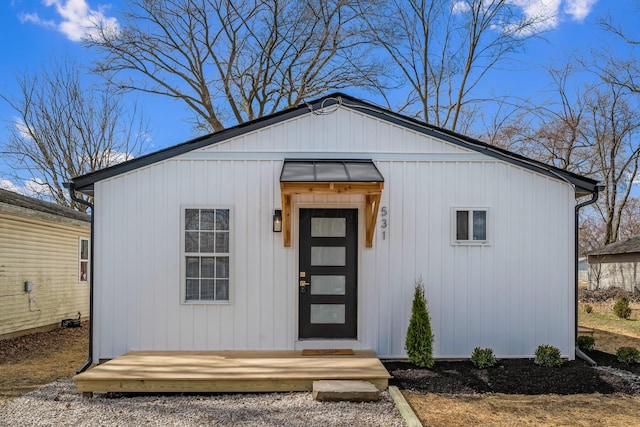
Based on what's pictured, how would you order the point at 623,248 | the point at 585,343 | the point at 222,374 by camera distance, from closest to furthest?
the point at 222,374 → the point at 585,343 → the point at 623,248

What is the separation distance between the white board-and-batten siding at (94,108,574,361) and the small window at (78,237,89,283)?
19.2ft

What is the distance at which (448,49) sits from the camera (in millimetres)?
18500

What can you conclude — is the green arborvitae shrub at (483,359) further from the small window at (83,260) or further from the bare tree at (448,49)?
the bare tree at (448,49)

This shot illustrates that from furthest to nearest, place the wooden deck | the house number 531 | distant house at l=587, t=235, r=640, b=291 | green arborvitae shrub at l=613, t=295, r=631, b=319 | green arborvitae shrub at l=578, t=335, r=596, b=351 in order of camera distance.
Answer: distant house at l=587, t=235, r=640, b=291 < green arborvitae shrub at l=613, t=295, r=631, b=319 < green arborvitae shrub at l=578, t=335, r=596, b=351 < the house number 531 < the wooden deck

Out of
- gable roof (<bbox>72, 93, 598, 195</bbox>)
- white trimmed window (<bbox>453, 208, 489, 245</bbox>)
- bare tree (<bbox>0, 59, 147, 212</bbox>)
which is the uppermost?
bare tree (<bbox>0, 59, 147, 212</bbox>)

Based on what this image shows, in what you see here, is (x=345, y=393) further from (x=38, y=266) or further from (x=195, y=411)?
(x=38, y=266)

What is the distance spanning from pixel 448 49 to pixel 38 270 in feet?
51.7

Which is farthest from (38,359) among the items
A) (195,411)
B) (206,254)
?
(195,411)

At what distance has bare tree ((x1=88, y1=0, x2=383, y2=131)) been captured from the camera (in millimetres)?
16562

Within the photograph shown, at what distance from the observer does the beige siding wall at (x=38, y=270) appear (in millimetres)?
8766

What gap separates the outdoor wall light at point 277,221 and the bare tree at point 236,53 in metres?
11.2

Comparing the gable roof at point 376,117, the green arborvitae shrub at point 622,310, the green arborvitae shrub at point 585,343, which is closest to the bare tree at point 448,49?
the green arborvitae shrub at point 622,310

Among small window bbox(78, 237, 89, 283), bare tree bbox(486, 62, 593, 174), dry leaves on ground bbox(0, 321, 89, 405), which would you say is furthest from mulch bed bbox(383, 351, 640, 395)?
bare tree bbox(486, 62, 593, 174)

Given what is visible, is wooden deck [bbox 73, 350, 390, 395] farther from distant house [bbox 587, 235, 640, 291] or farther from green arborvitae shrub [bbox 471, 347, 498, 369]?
distant house [bbox 587, 235, 640, 291]
